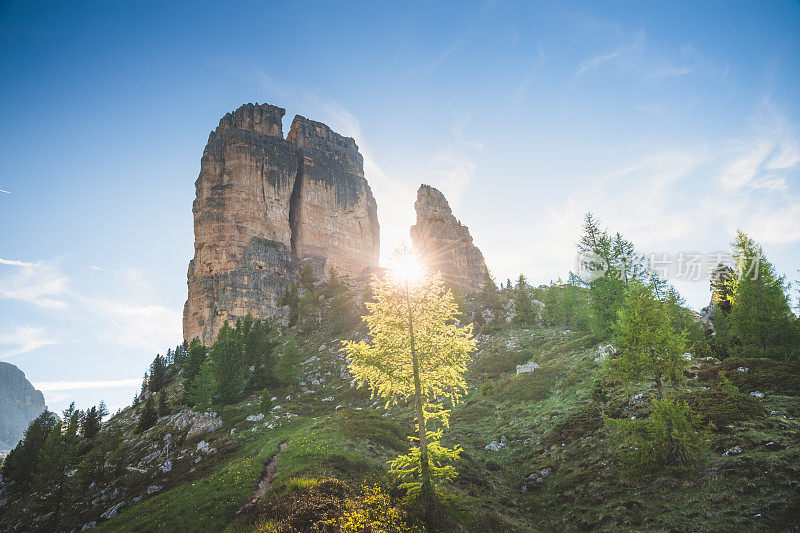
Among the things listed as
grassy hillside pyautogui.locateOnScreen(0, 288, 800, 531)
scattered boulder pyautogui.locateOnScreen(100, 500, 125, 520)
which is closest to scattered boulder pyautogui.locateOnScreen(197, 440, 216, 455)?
grassy hillside pyautogui.locateOnScreen(0, 288, 800, 531)

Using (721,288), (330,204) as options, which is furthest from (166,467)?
(330,204)

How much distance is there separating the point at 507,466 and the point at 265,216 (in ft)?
321

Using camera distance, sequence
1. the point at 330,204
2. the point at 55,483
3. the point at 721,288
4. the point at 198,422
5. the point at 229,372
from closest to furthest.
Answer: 1. the point at 55,483
2. the point at 198,422
3. the point at 721,288
4. the point at 229,372
5. the point at 330,204

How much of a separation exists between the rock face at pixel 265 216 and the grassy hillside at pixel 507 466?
200 feet

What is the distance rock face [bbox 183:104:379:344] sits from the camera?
3654 inches

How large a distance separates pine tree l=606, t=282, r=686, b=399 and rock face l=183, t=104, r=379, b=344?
8716 centimetres

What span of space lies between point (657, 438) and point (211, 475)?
2325 centimetres

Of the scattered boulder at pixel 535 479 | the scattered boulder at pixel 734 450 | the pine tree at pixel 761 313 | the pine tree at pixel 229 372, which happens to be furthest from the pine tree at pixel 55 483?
the pine tree at pixel 761 313

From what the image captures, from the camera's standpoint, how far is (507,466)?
67.1 ft

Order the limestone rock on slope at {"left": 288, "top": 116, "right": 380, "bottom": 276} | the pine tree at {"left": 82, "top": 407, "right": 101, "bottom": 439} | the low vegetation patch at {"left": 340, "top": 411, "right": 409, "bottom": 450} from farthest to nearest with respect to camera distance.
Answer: the limestone rock on slope at {"left": 288, "top": 116, "right": 380, "bottom": 276}, the pine tree at {"left": 82, "top": 407, "right": 101, "bottom": 439}, the low vegetation patch at {"left": 340, "top": 411, "right": 409, "bottom": 450}

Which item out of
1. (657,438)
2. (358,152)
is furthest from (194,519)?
(358,152)

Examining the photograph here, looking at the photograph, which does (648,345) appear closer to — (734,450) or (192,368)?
(734,450)

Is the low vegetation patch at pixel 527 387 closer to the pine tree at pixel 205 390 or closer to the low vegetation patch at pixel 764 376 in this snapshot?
the low vegetation patch at pixel 764 376

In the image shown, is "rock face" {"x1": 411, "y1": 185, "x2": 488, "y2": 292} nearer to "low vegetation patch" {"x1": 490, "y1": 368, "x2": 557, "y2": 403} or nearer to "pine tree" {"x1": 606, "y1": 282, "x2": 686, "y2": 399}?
"low vegetation patch" {"x1": 490, "y1": 368, "x2": 557, "y2": 403}
